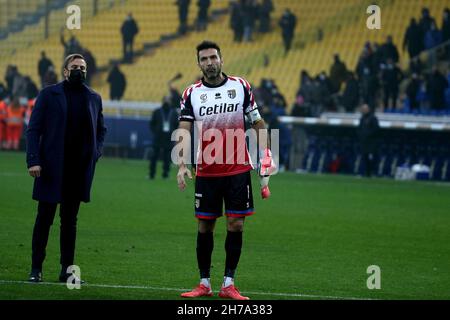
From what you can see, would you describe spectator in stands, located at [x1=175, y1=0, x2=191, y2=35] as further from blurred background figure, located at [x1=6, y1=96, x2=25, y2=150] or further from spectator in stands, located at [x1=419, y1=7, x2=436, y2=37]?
spectator in stands, located at [x1=419, y1=7, x2=436, y2=37]

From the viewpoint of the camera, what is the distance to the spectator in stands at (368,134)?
32.0m

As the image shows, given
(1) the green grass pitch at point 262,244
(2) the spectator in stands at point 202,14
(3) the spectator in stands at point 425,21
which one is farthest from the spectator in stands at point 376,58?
(2) the spectator in stands at point 202,14

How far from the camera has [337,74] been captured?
37.4m

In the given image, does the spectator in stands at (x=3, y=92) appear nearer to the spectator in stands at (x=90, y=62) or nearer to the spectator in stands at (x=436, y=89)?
the spectator in stands at (x=90, y=62)

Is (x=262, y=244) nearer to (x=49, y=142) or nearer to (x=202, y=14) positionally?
(x=49, y=142)

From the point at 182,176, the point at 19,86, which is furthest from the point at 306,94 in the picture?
the point at 182,176

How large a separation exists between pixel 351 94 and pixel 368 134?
3.87 meters

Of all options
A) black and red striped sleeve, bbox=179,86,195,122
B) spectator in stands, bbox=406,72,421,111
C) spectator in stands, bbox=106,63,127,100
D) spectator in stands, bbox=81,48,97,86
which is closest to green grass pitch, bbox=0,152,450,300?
black and red striped sleeve, bbox=179,86,195,122

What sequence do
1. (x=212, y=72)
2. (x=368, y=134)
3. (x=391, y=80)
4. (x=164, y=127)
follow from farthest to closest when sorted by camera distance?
(x=391, y=80)
(x=368, y=134)
(x=164, y=127)
(x=212, y=72)

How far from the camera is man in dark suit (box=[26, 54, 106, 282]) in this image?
10750mm

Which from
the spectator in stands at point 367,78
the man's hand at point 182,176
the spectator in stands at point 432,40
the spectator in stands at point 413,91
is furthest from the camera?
the spectator in stands at point 432,40

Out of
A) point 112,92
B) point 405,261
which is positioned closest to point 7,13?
point 112,92

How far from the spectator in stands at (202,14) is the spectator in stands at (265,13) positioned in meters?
2.47

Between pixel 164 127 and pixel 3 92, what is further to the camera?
pixel 3 92
